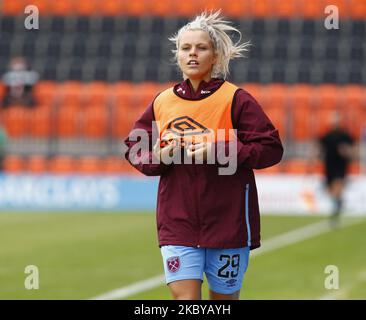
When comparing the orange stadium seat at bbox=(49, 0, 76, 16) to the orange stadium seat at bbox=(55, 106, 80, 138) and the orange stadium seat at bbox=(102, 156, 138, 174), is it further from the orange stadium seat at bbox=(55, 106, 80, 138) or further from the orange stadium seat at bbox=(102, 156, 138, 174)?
the orange stadium seat at bbox=(102, 156, 138, 174)

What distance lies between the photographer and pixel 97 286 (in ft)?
39.7

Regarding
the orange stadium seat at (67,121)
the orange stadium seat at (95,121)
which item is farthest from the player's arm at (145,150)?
the orange stadium seat at (67,121)

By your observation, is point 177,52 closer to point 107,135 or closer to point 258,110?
point 258,110

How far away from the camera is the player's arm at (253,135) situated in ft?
21.1

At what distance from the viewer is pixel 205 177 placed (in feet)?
21.3

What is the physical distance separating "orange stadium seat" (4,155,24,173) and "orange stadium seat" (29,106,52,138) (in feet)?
2.81

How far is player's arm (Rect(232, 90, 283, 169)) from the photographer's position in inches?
253

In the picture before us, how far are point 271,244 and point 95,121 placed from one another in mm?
9784

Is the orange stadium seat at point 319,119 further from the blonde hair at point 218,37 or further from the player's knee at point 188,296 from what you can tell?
the player's knee at point 188,296

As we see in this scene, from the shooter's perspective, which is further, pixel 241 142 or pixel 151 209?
pixel 151 209

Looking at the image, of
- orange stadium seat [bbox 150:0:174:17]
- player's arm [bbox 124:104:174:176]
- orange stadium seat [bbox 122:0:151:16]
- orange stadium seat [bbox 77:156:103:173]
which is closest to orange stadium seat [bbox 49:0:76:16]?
orange stadium seat [bbox 122:0:151:16]

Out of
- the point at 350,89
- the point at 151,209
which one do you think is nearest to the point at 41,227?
the point at 151,209

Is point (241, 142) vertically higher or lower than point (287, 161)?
higher

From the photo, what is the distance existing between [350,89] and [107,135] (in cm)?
595
